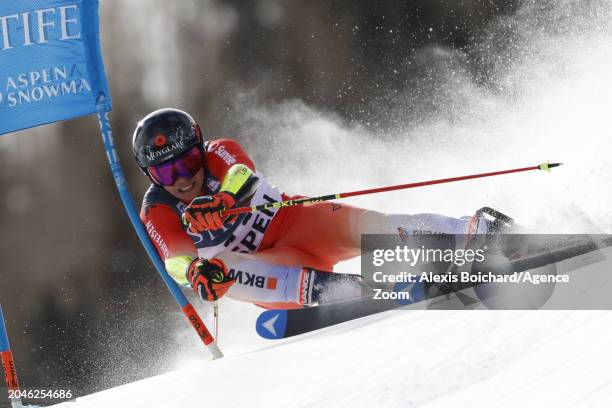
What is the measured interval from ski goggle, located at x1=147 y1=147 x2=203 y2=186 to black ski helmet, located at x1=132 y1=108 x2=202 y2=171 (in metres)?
0.02

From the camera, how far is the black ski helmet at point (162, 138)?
311cm

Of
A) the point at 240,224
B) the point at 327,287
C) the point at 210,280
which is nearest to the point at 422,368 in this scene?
the point at 210,280

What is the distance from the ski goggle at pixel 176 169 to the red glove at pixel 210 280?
55 cm

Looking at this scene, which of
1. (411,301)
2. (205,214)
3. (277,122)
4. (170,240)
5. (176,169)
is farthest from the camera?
(277,122)

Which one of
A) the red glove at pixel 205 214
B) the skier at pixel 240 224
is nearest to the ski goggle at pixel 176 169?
the skier at pixel 240 224

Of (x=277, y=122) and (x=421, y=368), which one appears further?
(x=277, y=122)

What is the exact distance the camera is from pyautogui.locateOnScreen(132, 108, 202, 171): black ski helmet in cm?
311

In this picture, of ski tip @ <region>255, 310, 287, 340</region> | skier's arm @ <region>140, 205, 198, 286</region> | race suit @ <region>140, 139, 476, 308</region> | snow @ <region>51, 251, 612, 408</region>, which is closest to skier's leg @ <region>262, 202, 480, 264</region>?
race suit @ <region>140, 139, 476, 308</region>

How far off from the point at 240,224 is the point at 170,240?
39 centimetres

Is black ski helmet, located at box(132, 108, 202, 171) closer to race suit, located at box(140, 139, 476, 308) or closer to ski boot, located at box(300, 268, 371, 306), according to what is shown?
race suit, located at box(140, 139, 476, 308)

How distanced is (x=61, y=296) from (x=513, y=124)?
4.45m

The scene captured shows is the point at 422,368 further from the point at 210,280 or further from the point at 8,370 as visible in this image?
the point at 8,370

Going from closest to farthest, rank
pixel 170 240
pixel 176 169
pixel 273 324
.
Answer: pixel 273 324, pixel 170 240, pixel 176 169

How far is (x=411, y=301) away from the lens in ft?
7.97
